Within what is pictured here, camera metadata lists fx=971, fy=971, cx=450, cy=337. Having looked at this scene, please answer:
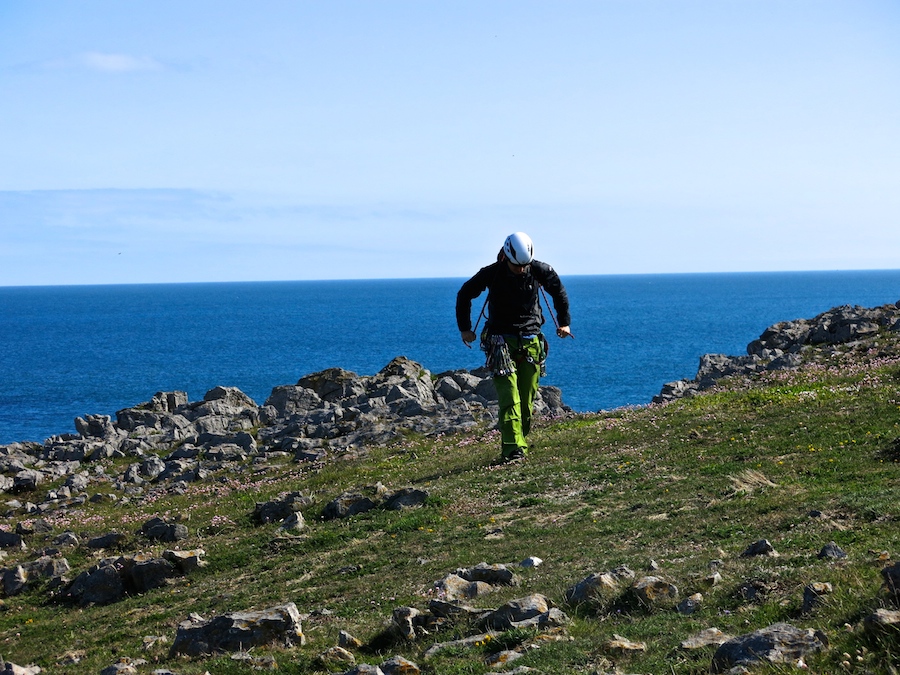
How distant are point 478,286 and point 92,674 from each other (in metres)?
10.2

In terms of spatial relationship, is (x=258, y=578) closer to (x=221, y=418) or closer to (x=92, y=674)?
(x=92, y=674)

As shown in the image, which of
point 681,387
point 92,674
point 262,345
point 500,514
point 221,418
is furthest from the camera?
point 262,345

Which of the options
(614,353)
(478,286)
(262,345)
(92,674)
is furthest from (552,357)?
(92,674)

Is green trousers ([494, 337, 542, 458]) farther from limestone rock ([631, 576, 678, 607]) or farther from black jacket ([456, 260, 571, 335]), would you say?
limestone rock ([631, 576, 678, 607])

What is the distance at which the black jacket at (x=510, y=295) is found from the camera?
60.2 ft

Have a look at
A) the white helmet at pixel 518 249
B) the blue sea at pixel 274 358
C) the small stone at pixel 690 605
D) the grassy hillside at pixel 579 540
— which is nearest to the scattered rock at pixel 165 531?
the grassy hillside at pixel 579 540

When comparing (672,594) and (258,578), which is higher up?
(672,594)

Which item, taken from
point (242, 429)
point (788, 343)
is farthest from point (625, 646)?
point (788, 343)

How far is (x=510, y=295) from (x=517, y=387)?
5.87 ft

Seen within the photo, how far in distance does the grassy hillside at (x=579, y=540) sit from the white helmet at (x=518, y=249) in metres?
3.93

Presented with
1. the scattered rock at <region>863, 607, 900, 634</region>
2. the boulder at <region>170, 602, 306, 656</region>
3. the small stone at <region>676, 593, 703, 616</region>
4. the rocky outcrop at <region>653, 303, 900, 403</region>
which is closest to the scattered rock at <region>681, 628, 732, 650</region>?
the small stone at <region>676, 593, 703, 616</region>

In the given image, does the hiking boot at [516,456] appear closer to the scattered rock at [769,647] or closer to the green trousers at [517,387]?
the green trousers at [517,387]

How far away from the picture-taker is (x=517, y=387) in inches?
738

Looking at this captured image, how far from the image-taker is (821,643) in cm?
651
